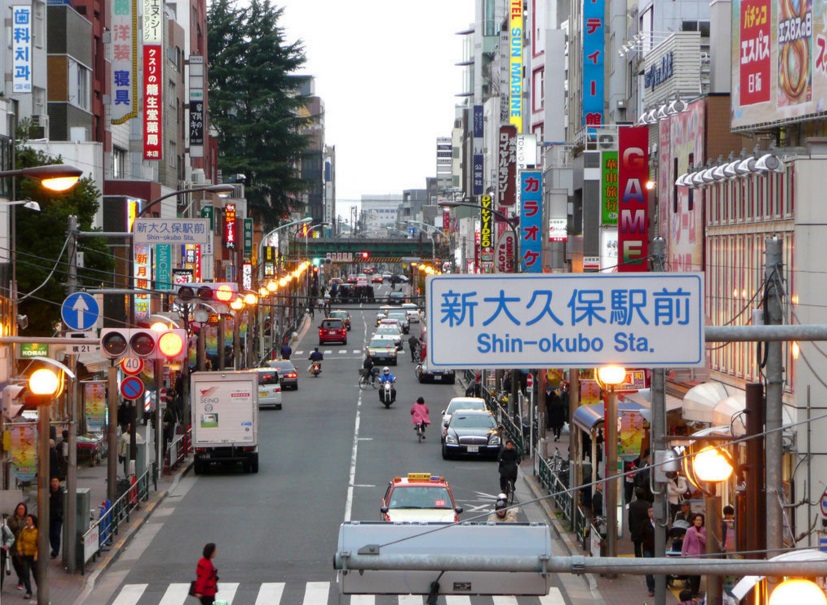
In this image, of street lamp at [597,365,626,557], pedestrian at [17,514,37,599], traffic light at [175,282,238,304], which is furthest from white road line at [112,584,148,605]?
traffic light at [175,282,238,304]

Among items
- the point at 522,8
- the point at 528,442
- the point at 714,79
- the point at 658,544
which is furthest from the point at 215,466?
the point at 522,8

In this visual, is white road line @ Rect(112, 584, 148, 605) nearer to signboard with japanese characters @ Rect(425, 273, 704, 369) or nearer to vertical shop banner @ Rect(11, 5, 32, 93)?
signboard with japanese characters @ Rect(425, 273, 704, 369)

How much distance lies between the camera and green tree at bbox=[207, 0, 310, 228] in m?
104

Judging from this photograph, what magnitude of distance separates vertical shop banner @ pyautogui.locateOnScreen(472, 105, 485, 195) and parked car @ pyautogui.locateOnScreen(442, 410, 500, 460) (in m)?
81.2

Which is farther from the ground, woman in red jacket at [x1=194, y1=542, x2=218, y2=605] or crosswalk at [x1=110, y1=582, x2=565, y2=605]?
woman in red jacket at [x1=194, y1=542, x2=218, y2=605]

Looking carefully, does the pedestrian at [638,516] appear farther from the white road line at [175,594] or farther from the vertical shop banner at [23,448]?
the vertical shop banner at [23,448]

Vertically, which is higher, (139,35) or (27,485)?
(139,35)

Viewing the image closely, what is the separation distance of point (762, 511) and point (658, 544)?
6574 mm

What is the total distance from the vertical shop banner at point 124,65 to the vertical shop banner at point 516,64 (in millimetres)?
41767

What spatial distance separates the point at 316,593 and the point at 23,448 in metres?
9.47

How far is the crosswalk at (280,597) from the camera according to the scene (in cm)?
2384

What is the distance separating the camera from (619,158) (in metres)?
41.2

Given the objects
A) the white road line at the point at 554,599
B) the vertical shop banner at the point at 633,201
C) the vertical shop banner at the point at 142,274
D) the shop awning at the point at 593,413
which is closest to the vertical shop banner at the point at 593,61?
the vertical shop banner at the point at 633,201

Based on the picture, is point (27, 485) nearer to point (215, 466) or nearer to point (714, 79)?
point (215, 466)
